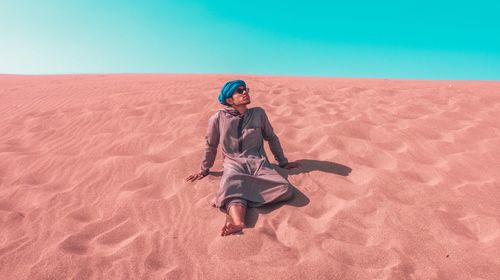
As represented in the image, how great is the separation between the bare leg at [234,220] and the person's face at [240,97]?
1.03 metres

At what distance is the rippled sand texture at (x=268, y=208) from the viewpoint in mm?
2266

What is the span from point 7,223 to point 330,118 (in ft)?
14.3

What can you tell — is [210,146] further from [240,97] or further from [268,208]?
[268,208]

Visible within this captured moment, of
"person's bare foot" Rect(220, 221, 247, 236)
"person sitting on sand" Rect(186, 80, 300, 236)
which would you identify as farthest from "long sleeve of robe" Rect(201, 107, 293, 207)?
"person's bare foot" Rect(220, 221, 247, 236)

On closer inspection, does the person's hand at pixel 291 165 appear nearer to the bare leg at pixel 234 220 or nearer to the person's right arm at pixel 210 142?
the person's right arm at pixel 210 142

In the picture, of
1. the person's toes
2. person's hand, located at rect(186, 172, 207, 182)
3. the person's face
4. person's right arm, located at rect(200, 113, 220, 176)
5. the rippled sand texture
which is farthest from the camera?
person's hand, located at rect(186, 172, 207, 182)

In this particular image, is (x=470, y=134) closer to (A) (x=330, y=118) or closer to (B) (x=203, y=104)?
(A) (x=330, y=118)

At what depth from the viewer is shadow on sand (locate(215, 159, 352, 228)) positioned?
9.28 ft

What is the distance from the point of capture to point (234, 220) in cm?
263

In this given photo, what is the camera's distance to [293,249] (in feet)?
7.75

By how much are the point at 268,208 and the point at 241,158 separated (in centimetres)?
60

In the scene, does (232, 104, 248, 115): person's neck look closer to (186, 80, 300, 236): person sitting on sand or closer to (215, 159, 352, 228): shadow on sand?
(186, 80, 300, 236): person sitting on sand

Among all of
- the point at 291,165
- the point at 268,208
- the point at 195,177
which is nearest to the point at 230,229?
the point at 268,208

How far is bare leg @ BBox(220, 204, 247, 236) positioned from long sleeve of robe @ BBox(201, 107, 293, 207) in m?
0.12
